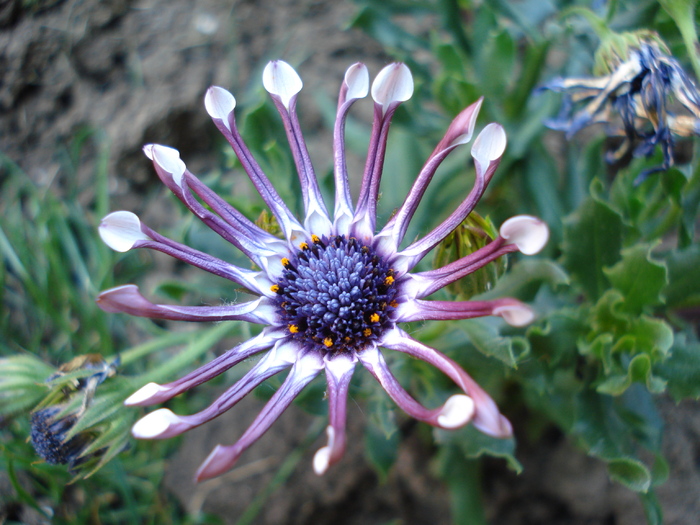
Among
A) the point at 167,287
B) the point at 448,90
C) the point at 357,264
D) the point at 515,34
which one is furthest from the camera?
the point at 515,34

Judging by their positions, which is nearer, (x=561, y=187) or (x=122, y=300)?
(x=122, y=300)

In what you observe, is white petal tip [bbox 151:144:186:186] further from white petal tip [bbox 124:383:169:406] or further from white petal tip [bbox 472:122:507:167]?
white petal tip [bbox 472:122:507:167]

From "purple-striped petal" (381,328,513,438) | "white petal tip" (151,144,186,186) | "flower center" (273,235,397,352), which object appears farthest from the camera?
"flower center" (273,235,397,352)

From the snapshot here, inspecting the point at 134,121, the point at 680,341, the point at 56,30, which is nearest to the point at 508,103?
the point at 680,341

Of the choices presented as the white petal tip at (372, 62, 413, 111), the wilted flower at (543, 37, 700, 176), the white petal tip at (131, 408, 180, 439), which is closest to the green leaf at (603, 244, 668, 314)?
the wilted flower at (543, 37, 700, 176)

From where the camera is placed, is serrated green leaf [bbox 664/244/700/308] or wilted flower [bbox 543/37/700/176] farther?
serrated green leaf [bbox 664/244/700/308]

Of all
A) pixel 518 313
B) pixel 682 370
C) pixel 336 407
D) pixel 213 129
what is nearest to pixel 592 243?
pixel 682 370

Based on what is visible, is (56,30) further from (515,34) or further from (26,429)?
(515,34)
